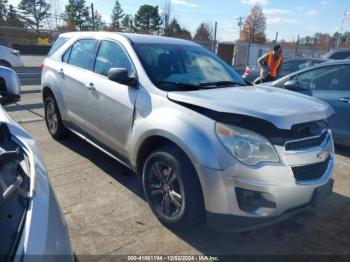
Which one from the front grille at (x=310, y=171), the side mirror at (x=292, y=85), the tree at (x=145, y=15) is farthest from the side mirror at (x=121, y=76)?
the tree at (x=145, y=15)

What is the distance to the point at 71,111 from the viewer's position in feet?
14.6

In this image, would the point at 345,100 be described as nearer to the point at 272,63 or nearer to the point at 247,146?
the point at 247,146

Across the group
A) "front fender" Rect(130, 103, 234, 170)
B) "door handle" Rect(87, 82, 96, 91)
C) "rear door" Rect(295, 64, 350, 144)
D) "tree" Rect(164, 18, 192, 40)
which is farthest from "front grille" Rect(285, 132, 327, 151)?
"tree" Rect(164, 18, 192, 40)

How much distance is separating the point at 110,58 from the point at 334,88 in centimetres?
364

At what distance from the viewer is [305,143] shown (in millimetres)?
2637

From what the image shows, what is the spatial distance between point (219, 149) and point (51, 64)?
3631 mm

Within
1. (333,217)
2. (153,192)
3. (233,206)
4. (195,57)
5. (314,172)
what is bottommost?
(333,217)

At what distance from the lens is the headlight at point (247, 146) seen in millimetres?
2418

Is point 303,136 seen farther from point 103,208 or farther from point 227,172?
point 103,208

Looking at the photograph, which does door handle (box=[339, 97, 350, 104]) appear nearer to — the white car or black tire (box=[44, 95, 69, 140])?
black tire (box=[44, 95, 69, 140])

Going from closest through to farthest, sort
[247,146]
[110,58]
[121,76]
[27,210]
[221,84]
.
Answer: [27,210] < [247,146] < [121,76] < [221,84] < [110,58]

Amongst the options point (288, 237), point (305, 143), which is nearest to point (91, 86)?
point (305, 143)

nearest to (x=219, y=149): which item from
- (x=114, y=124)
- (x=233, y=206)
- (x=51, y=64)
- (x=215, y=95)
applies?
(x=233, y=206)

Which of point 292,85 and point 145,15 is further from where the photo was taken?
point 145,15
